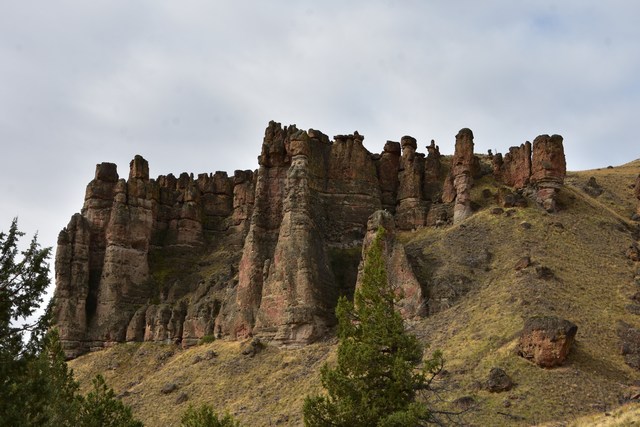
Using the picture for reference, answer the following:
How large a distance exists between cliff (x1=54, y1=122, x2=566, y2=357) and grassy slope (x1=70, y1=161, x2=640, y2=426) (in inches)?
110

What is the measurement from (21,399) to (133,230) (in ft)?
239

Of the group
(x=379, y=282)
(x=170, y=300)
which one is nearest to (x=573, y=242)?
(x=379, y=282)

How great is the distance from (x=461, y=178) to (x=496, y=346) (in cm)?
3127

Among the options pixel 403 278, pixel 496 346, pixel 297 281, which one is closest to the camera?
pixel 496 346

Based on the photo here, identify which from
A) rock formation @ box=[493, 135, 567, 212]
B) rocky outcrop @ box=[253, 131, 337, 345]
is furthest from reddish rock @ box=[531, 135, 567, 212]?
rocky outcrop @ box=[253, 131, 337, 345]

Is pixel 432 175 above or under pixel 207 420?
above

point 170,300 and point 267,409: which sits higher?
point 170,300

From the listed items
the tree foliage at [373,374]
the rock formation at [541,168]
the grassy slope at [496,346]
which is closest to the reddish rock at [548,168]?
the rock formation at [541,168]

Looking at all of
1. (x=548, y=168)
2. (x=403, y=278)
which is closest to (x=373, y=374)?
(x=403, y=278)

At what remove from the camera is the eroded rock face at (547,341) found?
52188 mm

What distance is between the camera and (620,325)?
58.2 metres

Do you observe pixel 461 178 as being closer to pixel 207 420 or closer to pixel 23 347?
pixel 207 420

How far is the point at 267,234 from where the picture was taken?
8531cm

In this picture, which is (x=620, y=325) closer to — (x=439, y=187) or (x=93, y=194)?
(x=439, y=187)
